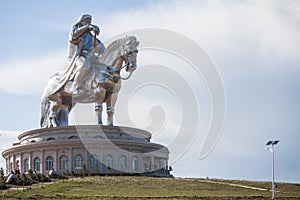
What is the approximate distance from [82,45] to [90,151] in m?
10.6

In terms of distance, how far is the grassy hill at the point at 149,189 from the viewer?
4312 cm

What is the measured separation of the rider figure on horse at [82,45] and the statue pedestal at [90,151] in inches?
181

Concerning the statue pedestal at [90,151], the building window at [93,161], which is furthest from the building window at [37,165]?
the building window at [93,161]

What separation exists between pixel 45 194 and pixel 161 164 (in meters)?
25.9

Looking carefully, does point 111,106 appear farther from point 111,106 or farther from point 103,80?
point 103,80

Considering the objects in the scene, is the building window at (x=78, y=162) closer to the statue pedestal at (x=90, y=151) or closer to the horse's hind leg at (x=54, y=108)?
the statue pedestal at (x=90, y=151)

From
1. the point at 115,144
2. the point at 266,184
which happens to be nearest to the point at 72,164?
the point at 115,144

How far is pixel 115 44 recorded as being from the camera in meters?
65.8

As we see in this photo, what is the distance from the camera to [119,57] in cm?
6538

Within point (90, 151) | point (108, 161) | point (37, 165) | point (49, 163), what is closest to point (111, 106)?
point (90, 151)

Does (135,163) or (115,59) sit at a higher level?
(115,59)

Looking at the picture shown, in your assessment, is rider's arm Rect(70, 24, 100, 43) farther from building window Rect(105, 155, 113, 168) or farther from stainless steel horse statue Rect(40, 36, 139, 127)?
building window Rect(105, 155, 113, 168)

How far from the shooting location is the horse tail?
69.6 m

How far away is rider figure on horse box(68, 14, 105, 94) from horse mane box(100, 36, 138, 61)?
1.73ft
